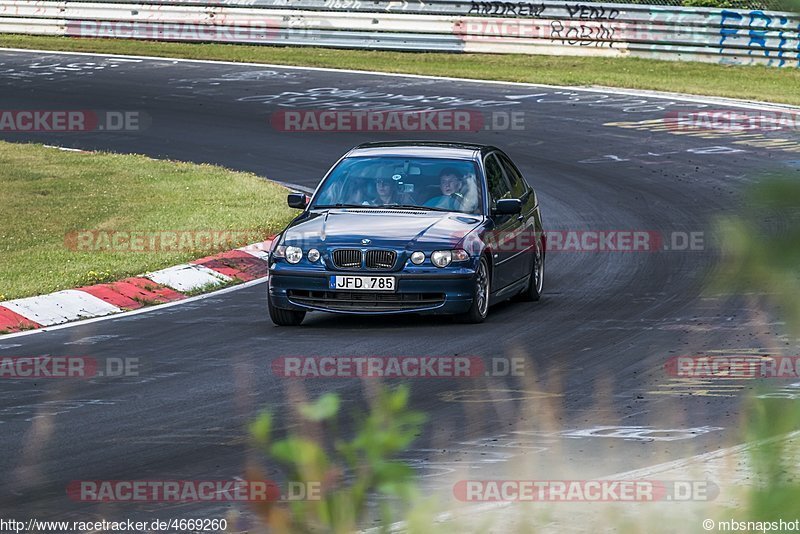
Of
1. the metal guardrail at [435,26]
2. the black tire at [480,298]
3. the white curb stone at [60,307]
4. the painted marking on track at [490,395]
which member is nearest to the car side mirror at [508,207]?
the black tire at [480,298]

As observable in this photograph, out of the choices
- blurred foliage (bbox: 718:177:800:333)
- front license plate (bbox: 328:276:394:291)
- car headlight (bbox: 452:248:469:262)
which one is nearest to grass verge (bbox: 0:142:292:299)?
front license plate (bbox: 328:276:394:291)

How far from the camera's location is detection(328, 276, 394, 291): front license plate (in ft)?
37.1

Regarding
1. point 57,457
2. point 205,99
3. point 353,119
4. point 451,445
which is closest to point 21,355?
point 57,457

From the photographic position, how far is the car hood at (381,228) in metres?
11.4

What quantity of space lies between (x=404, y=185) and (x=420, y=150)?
0.54 m

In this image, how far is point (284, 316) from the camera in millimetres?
11594

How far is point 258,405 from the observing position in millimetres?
8500

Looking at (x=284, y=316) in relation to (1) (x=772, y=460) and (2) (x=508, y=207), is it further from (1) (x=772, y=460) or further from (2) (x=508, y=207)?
(1) (x=772, y=460)

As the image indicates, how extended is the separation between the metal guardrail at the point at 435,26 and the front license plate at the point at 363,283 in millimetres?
19357

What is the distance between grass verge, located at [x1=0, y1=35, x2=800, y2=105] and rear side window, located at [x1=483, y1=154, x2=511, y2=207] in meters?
15.0

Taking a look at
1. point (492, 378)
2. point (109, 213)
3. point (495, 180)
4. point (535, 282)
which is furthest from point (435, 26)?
point (492, 378)

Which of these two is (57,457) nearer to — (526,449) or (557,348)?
(526,449)

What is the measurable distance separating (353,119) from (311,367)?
15997 millimetres

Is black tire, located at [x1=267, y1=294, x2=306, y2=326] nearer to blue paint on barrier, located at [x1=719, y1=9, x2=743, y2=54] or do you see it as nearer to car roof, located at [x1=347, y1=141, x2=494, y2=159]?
car roof, located at [x1=347, y1=141, x2=494, y2=159]
